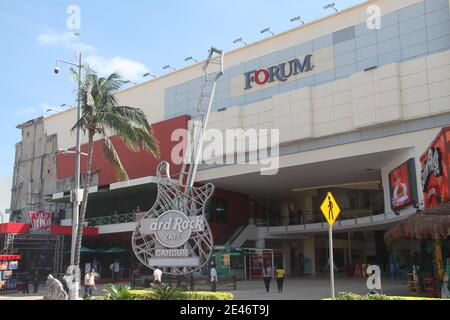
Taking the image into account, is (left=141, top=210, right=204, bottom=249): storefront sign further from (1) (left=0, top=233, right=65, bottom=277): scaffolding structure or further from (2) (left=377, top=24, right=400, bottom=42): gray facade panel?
(2) (left=377, top=24, right=400, bottom=42): gray facade panel

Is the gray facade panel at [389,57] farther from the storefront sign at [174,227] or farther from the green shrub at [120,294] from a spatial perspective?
the green shrub at [120,294]

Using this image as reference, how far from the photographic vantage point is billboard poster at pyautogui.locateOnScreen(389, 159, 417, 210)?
1123 inches

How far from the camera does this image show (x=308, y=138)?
111 feet

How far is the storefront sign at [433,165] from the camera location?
20.4 m

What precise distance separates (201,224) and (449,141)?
10845 mm

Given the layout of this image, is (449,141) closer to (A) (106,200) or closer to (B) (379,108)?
(B) (379,108)

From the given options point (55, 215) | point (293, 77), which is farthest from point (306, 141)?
point (55, 215)

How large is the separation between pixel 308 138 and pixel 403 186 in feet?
23.5

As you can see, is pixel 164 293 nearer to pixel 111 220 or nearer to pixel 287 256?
pixel 111 220

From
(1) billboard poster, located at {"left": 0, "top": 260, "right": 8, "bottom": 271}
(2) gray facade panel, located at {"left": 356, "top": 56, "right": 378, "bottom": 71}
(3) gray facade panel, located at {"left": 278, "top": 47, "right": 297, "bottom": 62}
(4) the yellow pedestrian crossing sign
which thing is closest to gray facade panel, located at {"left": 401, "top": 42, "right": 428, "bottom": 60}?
(2) gray facade panel, located at {"left": 356, "top": 56, "right": 378, "bottom": 71}

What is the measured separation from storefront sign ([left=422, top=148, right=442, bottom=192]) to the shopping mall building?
Answer: 5.9 inches

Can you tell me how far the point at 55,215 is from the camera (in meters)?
52.2

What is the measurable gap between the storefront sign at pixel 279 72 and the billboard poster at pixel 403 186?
954cm

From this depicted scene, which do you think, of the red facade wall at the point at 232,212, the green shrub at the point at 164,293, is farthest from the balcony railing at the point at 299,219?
the green shrub at the point at 164,293
